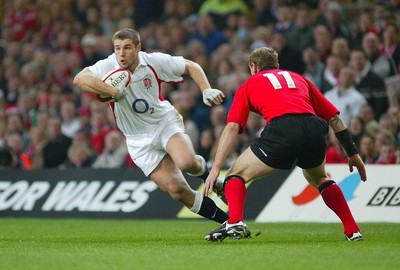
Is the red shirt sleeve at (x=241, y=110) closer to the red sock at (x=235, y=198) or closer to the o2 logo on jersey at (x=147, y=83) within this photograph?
the red sock at (x=235, y=198)

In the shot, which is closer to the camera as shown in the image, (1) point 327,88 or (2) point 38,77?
(1) point 327,88

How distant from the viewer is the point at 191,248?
8367 mm

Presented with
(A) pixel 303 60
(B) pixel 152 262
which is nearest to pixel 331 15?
(A) pixel 303 60

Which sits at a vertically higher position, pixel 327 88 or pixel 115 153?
pixel 327 88

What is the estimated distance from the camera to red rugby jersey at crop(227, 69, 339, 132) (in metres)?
8.73

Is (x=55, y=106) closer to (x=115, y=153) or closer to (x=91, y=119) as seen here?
(x=91, y=119)

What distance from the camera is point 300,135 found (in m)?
8.58

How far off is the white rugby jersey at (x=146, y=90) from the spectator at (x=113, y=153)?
6.46 meters

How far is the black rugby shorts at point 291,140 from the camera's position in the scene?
859cm

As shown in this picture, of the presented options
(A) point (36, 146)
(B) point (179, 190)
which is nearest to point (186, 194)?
(B) point (179, 190)

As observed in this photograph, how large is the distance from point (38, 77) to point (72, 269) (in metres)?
14.5

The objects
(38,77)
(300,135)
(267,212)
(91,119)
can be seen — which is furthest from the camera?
(38,77)

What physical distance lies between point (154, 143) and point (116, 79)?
3.22 feet

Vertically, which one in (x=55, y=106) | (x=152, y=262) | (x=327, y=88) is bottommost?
(x=55, y=106)
